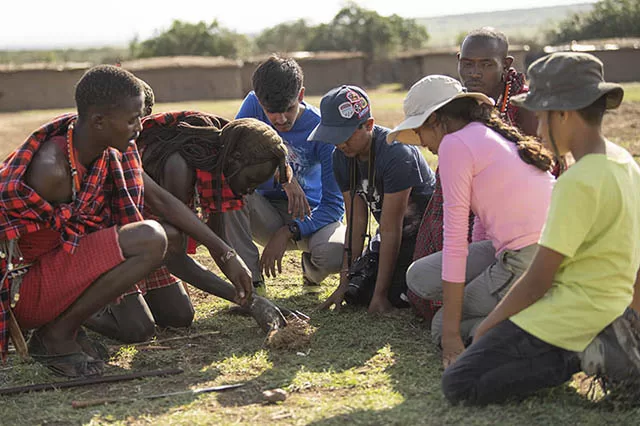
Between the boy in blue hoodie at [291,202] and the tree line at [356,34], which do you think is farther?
the tree line at [356,34]

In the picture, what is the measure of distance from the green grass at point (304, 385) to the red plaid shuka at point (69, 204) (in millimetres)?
534

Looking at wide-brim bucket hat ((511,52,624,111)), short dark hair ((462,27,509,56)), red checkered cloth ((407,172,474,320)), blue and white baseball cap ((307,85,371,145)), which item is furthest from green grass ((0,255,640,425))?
short dark hair ((462,27,509,56))

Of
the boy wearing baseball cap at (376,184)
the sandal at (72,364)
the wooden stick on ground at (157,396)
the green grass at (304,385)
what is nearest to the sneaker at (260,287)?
the green grass at (304,385)

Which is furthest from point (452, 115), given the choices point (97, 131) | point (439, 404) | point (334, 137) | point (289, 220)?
point (289, 220)

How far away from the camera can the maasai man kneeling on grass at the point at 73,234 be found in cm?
356

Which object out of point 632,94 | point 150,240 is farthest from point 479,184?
point 632,94

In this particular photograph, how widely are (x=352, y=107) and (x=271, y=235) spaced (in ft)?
4.69

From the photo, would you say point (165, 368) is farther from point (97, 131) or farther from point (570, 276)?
point (570, 276)

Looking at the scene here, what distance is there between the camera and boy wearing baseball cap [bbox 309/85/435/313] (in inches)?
166

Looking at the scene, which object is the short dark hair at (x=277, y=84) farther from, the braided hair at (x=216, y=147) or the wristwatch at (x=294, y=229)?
the wristwatch at (x=294, y=229)

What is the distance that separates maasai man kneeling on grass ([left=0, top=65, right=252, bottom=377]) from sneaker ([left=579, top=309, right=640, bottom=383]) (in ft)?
6.05

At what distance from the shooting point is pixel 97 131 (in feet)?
11.9

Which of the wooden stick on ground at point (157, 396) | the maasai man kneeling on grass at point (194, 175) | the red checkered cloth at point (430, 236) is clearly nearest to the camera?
the wooden stick on ground at point (157, 396)

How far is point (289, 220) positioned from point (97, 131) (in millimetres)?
1936
